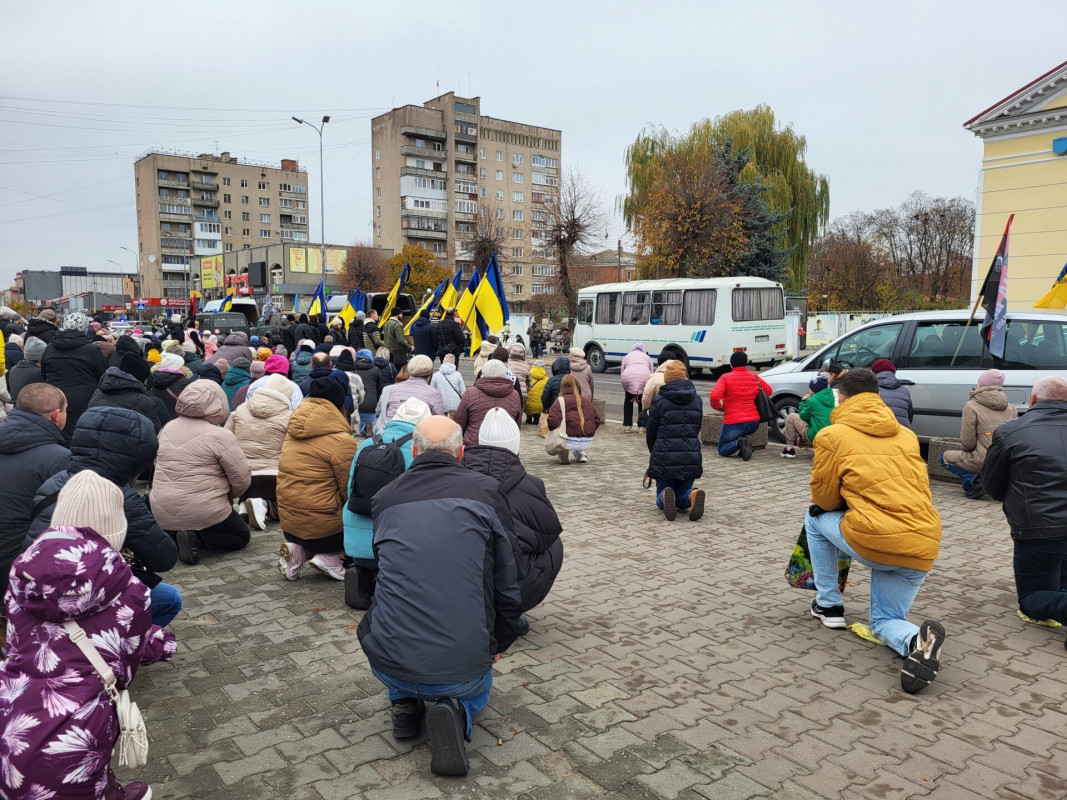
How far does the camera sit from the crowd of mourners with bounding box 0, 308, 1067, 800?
9.53ft

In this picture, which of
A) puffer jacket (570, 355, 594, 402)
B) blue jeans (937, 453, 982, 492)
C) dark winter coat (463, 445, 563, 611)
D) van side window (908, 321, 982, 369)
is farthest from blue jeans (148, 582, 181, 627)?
van side window (908, 321, 982, 369)

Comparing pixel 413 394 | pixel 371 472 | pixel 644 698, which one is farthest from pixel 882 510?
pixel 413 394

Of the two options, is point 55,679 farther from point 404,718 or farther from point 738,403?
point 738,403

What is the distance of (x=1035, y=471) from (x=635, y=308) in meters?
Answer: 24.5

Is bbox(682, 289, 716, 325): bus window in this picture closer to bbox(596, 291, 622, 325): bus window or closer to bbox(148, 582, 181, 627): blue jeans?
bbox(596, 291, 622, 325): bus window

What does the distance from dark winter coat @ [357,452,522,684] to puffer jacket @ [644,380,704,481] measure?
468 centimetres

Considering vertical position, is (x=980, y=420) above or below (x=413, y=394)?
below

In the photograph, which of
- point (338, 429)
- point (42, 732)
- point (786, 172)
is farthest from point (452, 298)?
point (786, 172)

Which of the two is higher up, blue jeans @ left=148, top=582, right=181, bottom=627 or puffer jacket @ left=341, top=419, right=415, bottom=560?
puffer jacket @ left=341, top=419, right=415, bottom=560

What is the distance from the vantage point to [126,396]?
24.1 feet

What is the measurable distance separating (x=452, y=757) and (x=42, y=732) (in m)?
1.60

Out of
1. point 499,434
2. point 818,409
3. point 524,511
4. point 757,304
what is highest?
point 757,304

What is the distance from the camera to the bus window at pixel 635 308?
2895cm

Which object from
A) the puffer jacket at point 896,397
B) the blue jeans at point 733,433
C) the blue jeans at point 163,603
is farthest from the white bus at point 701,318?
the blue jeans at point 163,603
